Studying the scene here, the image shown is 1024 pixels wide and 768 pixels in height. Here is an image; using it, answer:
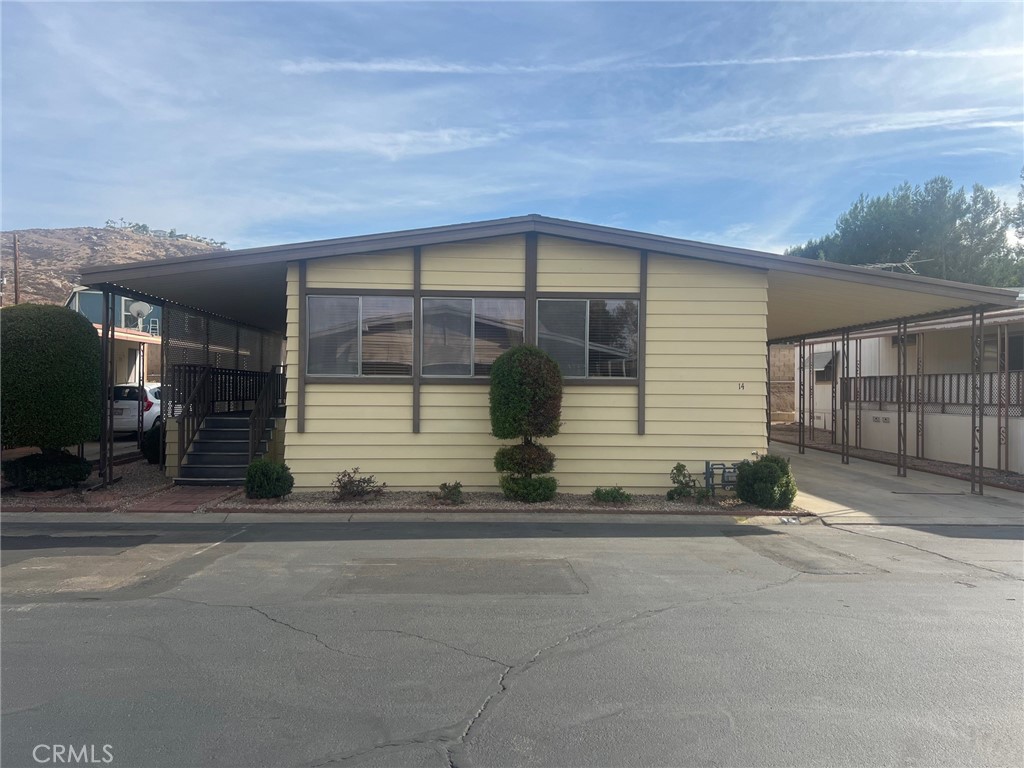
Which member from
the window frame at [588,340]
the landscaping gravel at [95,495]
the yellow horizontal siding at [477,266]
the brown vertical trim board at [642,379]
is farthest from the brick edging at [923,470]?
the landscaping gravel at [95,495]

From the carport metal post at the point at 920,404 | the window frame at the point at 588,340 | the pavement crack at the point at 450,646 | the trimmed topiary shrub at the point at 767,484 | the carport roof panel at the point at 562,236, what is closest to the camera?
the pavement crack at the point at 450,646

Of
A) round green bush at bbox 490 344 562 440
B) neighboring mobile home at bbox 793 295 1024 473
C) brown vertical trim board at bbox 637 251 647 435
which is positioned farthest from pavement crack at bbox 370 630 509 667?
neighboring mobile home at bbox 793 295 1024 473

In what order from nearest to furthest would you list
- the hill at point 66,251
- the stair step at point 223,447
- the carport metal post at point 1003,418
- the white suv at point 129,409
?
the stair step at point 223,447 < the carport metal post at point 1003,418 < the white suv at point 129,409 < the hill at point 66,251

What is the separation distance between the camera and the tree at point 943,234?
104 feet

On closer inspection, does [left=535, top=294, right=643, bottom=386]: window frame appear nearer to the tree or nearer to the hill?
the tree

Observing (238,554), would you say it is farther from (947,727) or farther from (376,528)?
(947,727)

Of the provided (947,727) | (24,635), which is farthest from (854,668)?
(24,635)

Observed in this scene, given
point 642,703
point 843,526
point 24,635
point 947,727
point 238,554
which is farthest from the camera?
point 843,526

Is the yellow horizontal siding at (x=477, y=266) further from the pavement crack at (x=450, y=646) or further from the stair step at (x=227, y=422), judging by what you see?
the pavement crack at (x=450, y=646)

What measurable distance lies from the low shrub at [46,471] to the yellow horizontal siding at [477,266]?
252 inches

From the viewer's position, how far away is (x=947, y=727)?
3.97 meters

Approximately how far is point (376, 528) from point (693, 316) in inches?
239

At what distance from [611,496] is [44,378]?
8893mm

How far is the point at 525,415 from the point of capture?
10.6m
